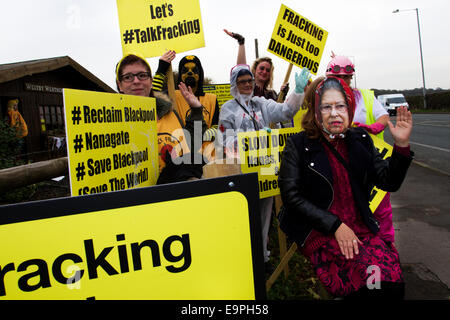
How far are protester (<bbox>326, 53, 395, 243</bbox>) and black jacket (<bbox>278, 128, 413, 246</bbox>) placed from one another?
2.77ft

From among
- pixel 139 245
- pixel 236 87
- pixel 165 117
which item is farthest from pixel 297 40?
pixel 139 245

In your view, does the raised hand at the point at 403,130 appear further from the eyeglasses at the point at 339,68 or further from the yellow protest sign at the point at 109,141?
the yellow protest sign at the point at 109,141

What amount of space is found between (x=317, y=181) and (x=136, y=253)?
1.21 m

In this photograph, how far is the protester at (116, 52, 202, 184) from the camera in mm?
2561

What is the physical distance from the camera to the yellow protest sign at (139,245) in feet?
3.62

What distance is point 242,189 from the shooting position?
4.20 feet

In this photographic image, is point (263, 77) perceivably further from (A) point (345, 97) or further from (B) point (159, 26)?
(A) point (345, 97)

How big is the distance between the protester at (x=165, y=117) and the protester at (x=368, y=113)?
1.34 meters

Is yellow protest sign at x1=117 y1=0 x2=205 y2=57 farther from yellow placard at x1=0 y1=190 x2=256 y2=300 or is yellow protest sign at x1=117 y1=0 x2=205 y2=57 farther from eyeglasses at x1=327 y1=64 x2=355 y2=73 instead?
yellow placard at x1=0 y1=190 x2=256 y2=300

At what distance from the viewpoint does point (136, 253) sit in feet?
3.88

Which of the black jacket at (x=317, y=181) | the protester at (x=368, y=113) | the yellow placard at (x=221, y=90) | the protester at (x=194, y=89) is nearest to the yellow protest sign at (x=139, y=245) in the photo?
the black jacket at (x=317, y=181)
